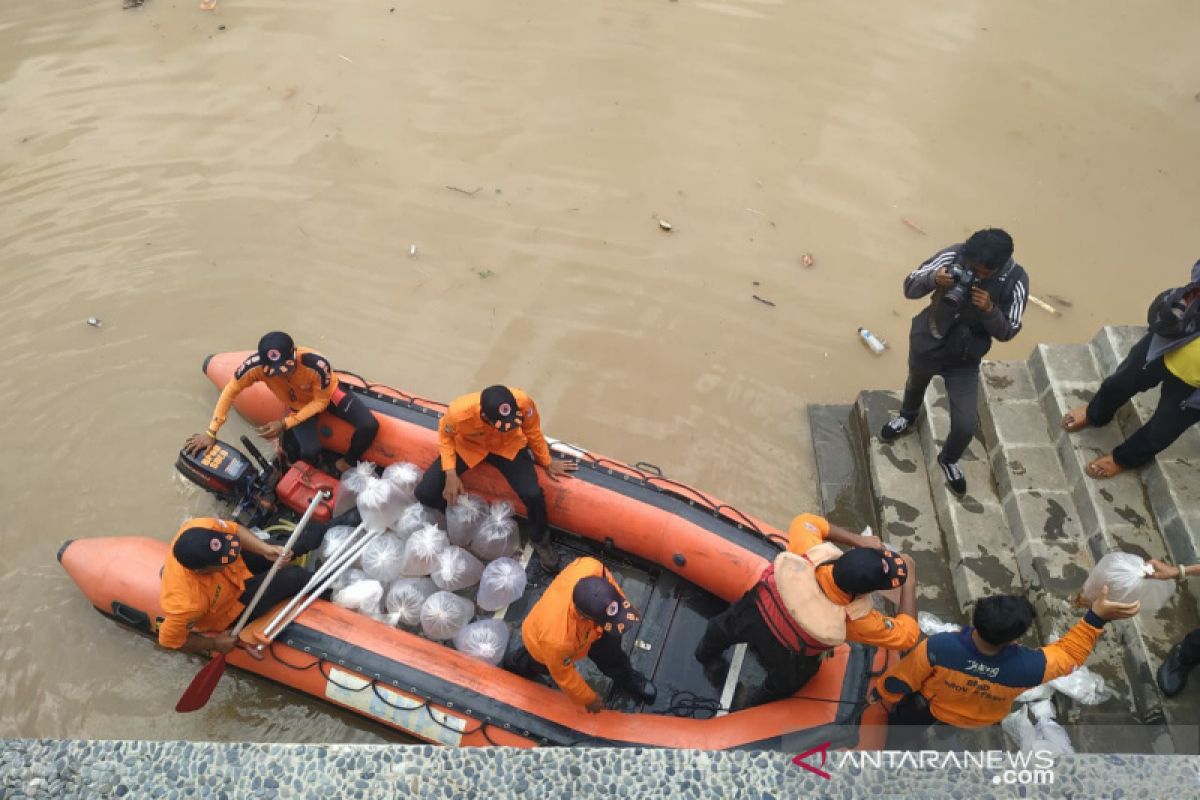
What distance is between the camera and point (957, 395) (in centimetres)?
377

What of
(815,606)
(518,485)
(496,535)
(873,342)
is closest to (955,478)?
(873,342)

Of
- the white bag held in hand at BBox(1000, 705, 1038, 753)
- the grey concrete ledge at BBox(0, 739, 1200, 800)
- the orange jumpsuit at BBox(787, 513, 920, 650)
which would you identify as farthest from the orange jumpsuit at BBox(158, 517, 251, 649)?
the white bag held in hand at BBox(1000, 705, 1038, 753)

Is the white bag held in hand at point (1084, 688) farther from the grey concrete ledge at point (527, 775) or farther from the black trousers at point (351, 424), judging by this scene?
the black trousers at point (351, 424)

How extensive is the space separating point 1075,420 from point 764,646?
218 centimetres

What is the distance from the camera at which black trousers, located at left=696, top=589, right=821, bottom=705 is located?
2.94 m

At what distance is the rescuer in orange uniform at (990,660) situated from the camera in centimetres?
242

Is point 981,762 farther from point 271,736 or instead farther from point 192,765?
point 271,736

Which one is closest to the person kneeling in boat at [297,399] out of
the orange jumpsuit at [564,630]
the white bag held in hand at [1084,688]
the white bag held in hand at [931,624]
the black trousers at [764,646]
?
the orange jumpsuit at [564,630]

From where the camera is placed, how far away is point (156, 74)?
6484 mm

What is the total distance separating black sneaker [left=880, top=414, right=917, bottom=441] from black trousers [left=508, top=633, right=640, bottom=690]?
6.50 ft

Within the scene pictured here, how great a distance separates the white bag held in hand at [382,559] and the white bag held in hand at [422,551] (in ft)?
0.14

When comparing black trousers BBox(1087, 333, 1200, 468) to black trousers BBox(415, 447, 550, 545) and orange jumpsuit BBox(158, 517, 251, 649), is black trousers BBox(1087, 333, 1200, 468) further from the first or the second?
orange jumpsuit BBox(158, 517, 251, 649)

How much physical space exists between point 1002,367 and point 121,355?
5.32m

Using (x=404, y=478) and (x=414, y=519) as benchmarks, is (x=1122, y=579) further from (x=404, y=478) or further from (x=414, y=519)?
(x=404, y=478)
